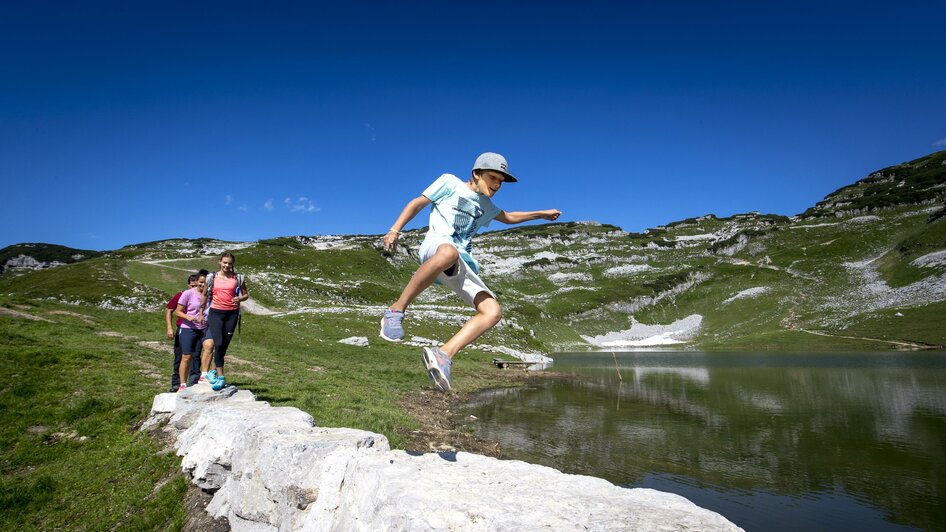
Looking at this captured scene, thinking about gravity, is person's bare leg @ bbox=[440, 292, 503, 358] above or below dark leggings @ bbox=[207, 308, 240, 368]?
above

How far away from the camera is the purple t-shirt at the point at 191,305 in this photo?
490 inches

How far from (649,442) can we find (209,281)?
1679cm

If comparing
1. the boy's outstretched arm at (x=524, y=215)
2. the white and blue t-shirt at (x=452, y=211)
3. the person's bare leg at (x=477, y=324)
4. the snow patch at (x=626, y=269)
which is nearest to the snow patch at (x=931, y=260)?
the snow patch at (x=626, y=269)

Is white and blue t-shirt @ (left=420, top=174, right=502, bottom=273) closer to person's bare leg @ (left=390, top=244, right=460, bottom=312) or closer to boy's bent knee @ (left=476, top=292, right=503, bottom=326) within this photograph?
person's bare leg @ (left=390, top=244, right=460, bottom=312)

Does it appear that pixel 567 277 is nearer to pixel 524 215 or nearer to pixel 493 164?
pixel 524 215

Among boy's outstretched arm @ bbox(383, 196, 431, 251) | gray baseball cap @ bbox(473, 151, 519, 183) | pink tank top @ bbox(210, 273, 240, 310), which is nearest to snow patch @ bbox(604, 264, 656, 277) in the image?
pink tank top @ bbox(210, 273, 240, 310)

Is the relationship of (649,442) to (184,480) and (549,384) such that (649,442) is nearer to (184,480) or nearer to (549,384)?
(184,480)

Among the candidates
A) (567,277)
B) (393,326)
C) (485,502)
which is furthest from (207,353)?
(567,277)

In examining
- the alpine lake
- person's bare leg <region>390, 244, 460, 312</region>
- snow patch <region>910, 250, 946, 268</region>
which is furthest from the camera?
snow patch <region>910, 250, 946, 268</region>

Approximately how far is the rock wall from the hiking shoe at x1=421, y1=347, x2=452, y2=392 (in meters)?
0.96

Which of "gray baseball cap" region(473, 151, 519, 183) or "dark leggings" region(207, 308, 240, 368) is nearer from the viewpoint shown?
"gray baseball cap" region(473, 151, 519, 183)

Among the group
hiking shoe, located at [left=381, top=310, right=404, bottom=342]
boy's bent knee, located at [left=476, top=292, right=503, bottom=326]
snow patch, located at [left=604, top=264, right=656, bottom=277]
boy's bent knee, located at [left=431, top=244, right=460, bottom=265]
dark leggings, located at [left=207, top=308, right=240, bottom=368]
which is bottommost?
dark leggings, located at [left=207, top=308, right=240, bottom=368]

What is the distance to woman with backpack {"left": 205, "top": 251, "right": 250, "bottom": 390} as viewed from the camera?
11.6 m

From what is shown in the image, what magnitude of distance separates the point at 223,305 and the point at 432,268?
331 inches
